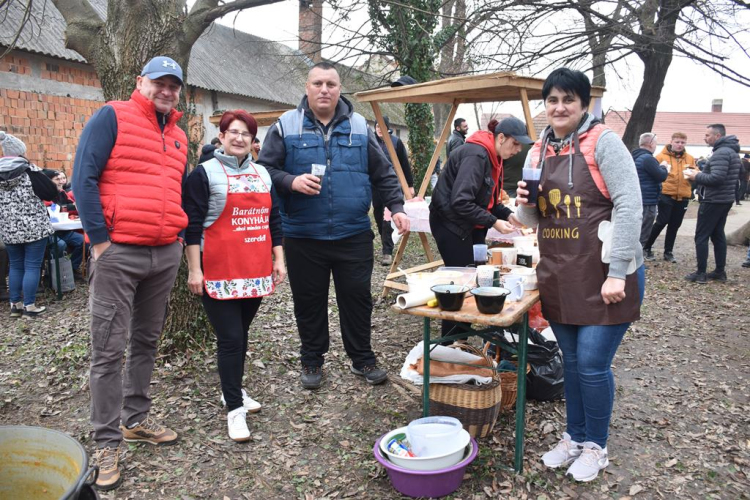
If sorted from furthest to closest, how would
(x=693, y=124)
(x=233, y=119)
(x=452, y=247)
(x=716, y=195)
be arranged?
(x=693, y=124) < (x=716, y=195) < (x=452, y=247) < (x=233, y=119)

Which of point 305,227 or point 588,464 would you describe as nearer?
point 588,464

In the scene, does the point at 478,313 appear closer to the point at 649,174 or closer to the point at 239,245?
the point at 239,245

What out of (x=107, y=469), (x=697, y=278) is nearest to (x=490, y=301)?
(x=107, y=469)

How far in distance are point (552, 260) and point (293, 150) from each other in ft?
5.72

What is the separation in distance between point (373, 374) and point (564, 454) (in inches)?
55.4

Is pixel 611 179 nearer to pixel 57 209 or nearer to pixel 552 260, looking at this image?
pixel 552 260

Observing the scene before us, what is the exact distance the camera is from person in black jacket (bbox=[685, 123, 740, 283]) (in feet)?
22.5

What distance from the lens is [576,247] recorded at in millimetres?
2504

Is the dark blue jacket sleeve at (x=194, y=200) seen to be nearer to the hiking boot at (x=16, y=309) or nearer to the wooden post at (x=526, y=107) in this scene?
the wooden post at (x=526, y=107)

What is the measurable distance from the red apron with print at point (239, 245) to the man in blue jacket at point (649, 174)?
6.07 meters

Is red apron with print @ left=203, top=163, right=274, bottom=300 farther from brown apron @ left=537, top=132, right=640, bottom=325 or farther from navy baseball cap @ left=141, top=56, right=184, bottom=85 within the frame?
brown apron @ left=537, top=132, right=640, bottom=325

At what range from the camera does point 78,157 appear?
2.45 m

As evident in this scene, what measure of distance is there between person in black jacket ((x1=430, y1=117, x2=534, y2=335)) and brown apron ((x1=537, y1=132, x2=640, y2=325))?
91cm

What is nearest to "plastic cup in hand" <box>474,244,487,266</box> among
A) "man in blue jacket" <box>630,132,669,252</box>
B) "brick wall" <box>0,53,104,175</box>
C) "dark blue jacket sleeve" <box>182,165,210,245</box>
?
"dark blue jacket sleeve" <box>182,165,210,245</box>
